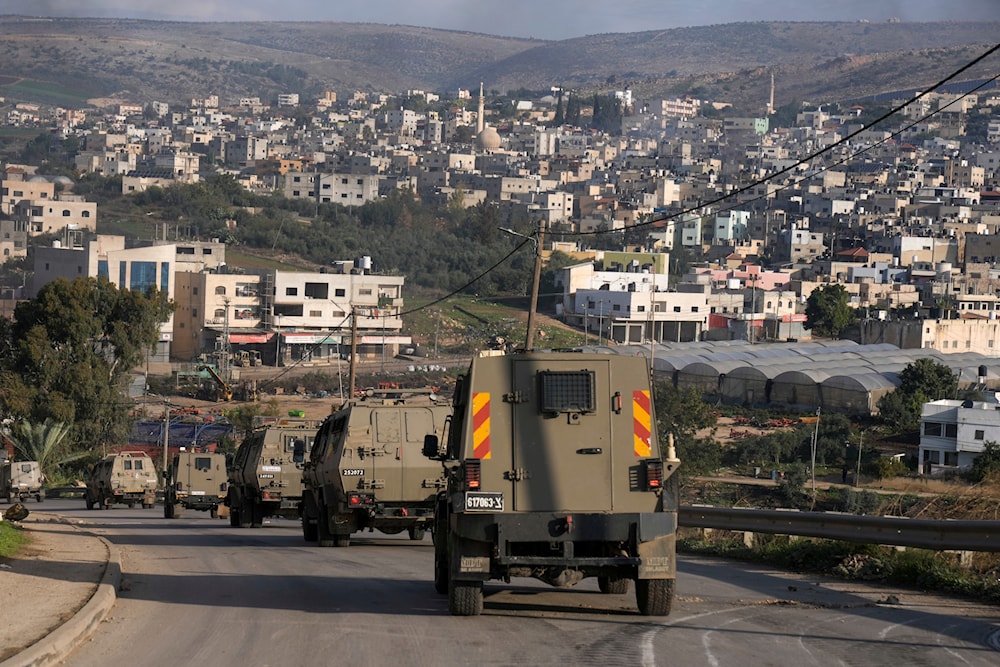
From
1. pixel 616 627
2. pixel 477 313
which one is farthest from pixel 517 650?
pixel 477 313

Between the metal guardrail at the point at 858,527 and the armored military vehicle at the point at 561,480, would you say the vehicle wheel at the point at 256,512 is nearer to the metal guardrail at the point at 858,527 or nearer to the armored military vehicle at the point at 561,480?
the metal guardrail at the point at 858,527

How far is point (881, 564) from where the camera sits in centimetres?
1684

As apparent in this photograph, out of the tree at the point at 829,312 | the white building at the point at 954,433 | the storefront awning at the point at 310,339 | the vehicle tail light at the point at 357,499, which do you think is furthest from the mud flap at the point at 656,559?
the tree at the point at 829,312

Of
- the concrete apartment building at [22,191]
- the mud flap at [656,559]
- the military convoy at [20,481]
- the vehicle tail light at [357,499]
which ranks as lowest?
the military convoy at [20,481]

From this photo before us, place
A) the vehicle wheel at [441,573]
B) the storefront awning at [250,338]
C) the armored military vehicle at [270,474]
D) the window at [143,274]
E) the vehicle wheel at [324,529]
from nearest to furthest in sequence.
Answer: the vehicle wheel at [441,573] → the vehicle wheel at [324,529] → the armored military vehicle at [270,474] → the window at [143,274] → the storefront awning at [250,338]

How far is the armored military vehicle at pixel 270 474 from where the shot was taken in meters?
29.8

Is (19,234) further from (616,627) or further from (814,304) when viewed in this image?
(616,627)

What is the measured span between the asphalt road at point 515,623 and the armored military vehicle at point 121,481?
27.3m

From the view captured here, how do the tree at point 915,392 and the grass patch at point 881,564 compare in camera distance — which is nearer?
the grass patch at point 881,564

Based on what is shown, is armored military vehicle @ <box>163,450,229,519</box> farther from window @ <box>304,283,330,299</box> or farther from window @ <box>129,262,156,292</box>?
window @ <box>304,283,330,299</box>

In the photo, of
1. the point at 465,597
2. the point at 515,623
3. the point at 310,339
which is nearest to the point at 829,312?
the point at 310,339

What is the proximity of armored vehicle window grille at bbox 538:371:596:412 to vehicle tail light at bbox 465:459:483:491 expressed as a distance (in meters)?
0.76

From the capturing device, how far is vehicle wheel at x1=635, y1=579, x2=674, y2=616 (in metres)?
13.2

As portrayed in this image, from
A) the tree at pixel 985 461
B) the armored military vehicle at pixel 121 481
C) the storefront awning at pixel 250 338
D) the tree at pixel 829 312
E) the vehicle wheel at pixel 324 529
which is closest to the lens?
the vehicle wheel at pixel 324 529
